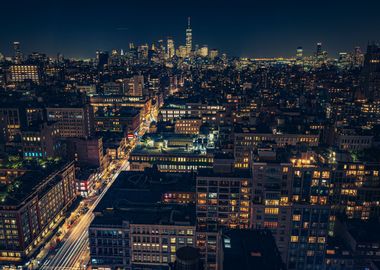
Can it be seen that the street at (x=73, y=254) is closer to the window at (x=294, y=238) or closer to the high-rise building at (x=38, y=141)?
the high-rise building at (x=38, y=141)

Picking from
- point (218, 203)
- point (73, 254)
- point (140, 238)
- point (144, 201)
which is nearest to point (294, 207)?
point (218, 203)

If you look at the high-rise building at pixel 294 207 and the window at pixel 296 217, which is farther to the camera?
the high-rise building at pixel 294 207

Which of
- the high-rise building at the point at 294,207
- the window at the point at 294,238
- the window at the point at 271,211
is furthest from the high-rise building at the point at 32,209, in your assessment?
the window at the point at 294,238

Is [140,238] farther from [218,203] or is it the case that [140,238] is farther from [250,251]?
[250,251]

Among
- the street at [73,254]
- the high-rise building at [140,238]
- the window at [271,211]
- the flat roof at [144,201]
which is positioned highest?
the window at [271,211]

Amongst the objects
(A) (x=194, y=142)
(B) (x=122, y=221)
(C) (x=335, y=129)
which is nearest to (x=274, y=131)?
(C) (x=335, y=129)

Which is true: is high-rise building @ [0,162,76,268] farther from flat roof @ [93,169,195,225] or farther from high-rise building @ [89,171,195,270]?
high-rise building @ [89,171,195,270]

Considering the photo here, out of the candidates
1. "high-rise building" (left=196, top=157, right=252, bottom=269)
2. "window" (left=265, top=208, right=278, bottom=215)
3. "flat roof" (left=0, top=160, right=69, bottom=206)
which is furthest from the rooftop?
"flat roof" (left=0, top=160, right=69, bottom=206)

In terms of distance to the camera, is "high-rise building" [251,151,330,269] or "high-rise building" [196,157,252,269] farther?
"high-rise building" [196,157,252,269]

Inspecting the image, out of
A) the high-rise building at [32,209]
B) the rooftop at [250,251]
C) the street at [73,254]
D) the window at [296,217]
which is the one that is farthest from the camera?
the street at [73,254]

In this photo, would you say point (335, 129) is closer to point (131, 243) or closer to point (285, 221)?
point (285, 221)

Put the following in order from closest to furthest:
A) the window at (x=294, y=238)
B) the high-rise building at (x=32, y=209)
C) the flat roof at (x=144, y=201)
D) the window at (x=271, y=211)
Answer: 1. the window at (x=271, y=211)
2. the window at (x=294, y=238)
3. the high-rise building at (x=32, y=209)
4. the flat roof at (x=144, y=201)

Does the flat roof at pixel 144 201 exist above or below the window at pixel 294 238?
above
